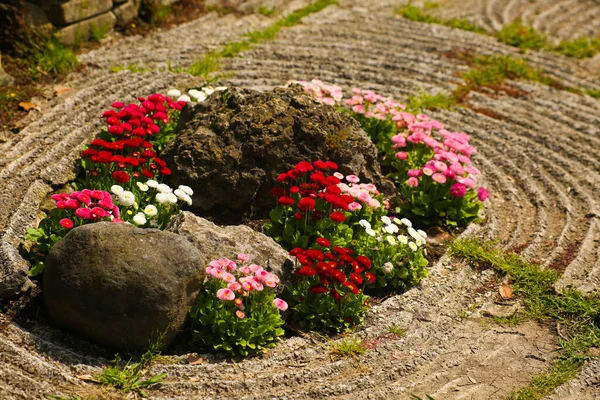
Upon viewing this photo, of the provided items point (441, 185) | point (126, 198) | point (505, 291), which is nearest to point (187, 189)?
point (126, 198)

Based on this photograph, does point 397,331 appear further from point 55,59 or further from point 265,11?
point 265,11

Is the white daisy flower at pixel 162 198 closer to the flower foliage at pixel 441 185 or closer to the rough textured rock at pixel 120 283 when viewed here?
the rough textured rock at pixel 120 283

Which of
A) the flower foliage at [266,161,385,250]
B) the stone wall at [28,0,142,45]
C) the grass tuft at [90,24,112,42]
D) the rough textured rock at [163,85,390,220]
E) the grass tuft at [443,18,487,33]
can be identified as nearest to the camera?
the flower foliage at [266,161,385,250]

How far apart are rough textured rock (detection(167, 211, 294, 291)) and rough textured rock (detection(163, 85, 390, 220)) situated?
0.77 meters

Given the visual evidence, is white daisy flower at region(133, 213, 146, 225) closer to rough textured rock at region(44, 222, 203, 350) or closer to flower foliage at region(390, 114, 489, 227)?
rough textured rock at region(44, 222, 203, 350)

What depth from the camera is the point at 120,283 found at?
4.63m

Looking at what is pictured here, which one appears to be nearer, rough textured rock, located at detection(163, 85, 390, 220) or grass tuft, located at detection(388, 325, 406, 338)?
grass tuft, located at detection(388, 325, 406, 338)

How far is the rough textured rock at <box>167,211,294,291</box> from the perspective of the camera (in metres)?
5.32

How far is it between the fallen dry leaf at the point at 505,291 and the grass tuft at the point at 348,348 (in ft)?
4.67

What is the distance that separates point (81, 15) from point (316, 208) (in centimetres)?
459

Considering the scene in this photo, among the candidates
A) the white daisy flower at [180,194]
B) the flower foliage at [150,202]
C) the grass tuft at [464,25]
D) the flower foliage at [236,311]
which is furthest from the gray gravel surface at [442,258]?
the white daisy flower at [180,194]

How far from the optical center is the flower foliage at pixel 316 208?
5805 millimetres

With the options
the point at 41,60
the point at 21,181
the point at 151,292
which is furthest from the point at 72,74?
the point at 151,292

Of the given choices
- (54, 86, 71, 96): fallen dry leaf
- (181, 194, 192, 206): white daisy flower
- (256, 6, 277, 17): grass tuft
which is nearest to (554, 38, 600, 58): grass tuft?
(256, 6, 277, 17): grass tuft
